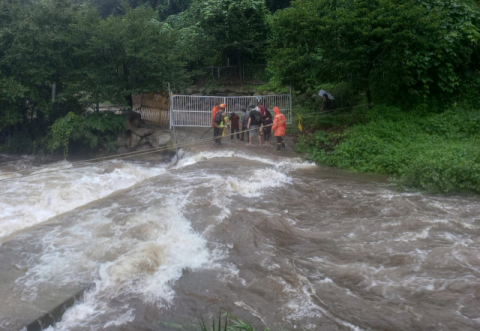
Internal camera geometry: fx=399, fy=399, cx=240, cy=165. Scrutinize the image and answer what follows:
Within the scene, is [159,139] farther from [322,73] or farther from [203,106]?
[322,73]

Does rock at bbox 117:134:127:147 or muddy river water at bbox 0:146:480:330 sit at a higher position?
rock at bbox 117:134:127:147

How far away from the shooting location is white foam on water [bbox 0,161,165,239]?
827 centimetres

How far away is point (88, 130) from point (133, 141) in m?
1.68

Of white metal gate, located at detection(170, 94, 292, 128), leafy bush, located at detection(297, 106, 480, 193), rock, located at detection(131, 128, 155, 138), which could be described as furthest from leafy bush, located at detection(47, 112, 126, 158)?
leafy bush, located at detection(297, 106, 480, 193)

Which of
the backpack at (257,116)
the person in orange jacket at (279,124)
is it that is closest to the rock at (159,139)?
the backpack at (257,116)

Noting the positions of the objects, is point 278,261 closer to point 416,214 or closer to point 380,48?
point 416,214

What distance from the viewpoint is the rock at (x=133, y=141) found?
1531cm

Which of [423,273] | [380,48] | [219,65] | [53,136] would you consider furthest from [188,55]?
[423,273]

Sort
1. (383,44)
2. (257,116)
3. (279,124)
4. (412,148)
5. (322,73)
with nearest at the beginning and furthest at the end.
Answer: (412,148), (383,44), (279,124), (257,116), (322,73)

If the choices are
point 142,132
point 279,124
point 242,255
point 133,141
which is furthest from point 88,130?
point 242,255

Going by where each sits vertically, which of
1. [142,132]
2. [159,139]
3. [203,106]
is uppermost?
[203,106]

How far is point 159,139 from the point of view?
48.5ft

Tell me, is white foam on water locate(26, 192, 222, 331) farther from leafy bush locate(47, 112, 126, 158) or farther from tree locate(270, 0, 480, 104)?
tree locate(270, 0, 480, 104)

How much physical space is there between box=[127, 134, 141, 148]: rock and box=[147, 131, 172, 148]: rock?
0.47 metres
